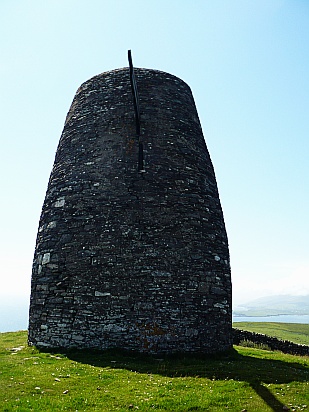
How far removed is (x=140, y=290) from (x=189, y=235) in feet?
7.08

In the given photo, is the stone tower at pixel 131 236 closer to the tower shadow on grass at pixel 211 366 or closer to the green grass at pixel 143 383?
the tower shadow on grass at pixel 211 366

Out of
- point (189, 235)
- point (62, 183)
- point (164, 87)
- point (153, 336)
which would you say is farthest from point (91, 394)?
point (164, 87)

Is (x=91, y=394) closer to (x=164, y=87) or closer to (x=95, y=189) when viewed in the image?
(x=95, y=189)

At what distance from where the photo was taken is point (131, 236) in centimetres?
1127

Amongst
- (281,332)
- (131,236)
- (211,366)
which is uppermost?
(131,236)

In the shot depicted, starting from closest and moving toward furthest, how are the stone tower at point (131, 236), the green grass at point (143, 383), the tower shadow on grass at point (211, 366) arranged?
the green grass at point (143, 383), the tower shadow on grass at point (211, 366), the stone tower at point (131, 236)

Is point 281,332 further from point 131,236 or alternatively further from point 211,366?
point 211,366

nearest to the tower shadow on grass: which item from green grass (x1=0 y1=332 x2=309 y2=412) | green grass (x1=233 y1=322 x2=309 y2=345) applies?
green grass (x1=0 y1=332 x2=309 y2=412)

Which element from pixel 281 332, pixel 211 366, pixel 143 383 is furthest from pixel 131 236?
pixel 281 332

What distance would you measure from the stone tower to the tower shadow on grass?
0.37 meters

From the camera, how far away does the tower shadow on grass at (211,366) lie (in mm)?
8055

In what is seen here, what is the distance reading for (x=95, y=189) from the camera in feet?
39.6

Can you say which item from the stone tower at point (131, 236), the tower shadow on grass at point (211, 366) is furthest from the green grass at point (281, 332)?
the stone tower at point (131, 236)

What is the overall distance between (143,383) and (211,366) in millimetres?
2156
